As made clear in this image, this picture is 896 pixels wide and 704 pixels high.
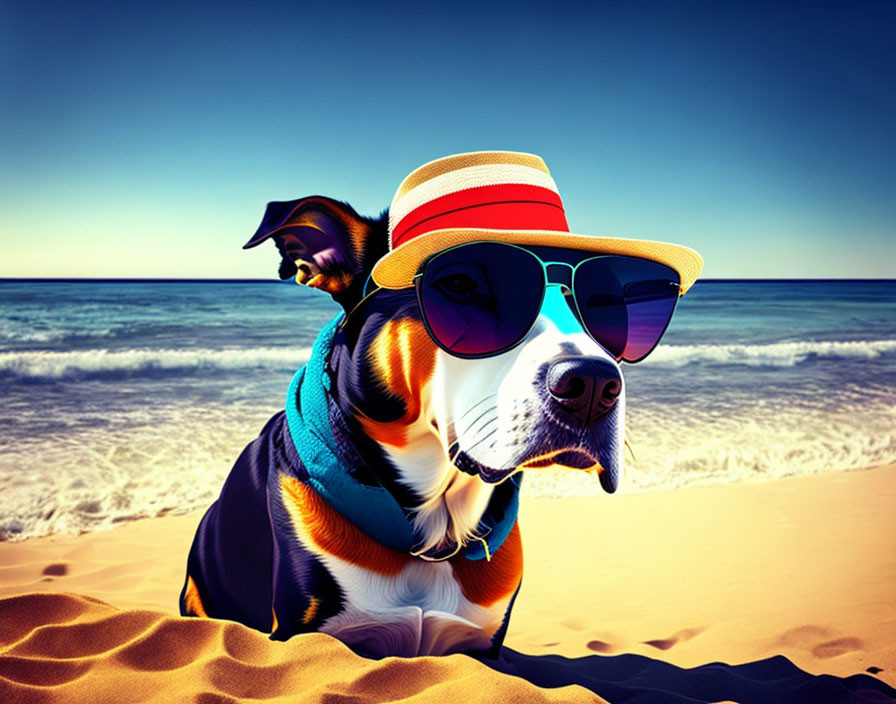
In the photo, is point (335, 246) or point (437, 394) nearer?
point (437, 394)

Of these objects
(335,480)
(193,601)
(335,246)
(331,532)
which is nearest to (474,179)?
(335,246)

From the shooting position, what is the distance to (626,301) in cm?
171

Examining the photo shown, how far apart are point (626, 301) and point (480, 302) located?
0.46 meters

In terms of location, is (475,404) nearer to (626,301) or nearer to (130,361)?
(626,301)

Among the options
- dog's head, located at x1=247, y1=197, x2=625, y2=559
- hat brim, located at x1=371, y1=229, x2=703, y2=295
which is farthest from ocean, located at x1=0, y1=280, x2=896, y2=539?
hat brim, located at x1=371, y1=229, x2=703, y2=295

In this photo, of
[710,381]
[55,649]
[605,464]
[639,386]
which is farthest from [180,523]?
[710,381]

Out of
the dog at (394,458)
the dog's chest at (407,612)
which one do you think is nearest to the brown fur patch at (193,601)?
the dog at (394,458)

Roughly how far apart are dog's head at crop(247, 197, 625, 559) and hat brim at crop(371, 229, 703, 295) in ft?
0.30

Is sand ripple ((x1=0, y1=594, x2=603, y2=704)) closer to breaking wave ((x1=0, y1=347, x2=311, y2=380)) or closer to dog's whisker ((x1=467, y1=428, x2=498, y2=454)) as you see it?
dog's whisker ((x1=467, y1=428, x2=498, y2=454))

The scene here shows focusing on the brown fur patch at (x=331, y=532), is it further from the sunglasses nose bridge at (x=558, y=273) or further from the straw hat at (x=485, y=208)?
the sunglasses nose bridge at (x=558, y=273)

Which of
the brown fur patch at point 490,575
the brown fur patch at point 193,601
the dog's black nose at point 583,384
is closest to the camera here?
the dog's black nose at point 583,384

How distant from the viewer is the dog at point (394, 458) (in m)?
1.43

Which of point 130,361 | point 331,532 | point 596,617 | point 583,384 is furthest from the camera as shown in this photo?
point 130,361

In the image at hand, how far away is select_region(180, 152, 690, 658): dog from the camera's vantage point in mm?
1429
